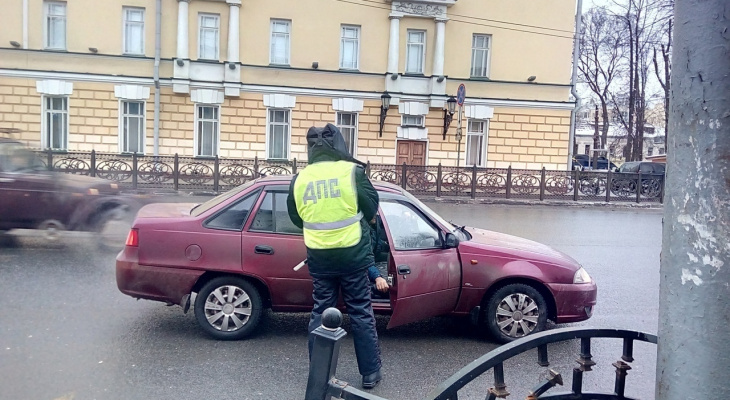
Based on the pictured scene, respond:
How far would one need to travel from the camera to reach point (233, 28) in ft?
78.3

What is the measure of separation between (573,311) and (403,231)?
6.10 feet

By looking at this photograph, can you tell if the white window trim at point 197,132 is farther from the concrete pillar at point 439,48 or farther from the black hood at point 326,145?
the black hood at point 326,145

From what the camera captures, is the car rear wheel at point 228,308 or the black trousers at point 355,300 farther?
the car rear wheel at point 228,308

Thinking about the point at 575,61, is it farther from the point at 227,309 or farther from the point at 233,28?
the point at 227,309

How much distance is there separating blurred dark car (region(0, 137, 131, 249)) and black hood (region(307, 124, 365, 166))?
20.5 feet

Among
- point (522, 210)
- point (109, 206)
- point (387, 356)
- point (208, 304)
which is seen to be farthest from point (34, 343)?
point (522, 210)

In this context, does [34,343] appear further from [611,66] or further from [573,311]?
[611,66]

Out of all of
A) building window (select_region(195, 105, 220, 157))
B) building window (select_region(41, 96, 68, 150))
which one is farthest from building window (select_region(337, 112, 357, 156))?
building window (select_region(41, 96, 68, 150))

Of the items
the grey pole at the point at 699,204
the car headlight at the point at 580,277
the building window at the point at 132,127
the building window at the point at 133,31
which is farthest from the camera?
the building window at the point at 132,127

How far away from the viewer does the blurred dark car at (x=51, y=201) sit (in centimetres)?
911

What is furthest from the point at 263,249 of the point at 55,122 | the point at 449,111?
the point at 55,122

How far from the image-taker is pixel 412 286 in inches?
206

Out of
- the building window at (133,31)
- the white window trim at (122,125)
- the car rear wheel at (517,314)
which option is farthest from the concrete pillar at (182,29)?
the car rear wheel at (517,314)

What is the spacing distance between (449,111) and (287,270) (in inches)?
784
